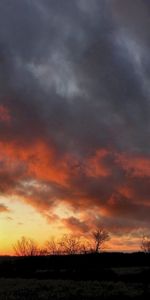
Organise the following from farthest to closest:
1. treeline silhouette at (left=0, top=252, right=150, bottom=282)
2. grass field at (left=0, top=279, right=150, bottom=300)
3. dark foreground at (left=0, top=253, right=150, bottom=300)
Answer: treeline silhouette at (left=0, top=252, right=150, bottom=282) → dark foreground at (left=0, top=253, right=150, bottom=300) → grass field at (left=0, top=279, right=150, bottom=300)

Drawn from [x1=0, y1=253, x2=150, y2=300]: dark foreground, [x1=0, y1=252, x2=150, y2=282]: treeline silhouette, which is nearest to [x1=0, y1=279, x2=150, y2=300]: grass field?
[x1=0, y1=253, x2=150, y2=300]: dark foreground

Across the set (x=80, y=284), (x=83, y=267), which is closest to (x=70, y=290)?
(x=80, y=284)

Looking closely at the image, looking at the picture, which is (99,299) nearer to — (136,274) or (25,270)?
(136,274)

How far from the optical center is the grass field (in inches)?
1793

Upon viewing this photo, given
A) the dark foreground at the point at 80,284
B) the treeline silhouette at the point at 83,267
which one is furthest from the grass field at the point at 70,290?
the treeline silhouette at the point at 83,267

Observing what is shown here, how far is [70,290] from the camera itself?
1913 inches

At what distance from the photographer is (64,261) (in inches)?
3356

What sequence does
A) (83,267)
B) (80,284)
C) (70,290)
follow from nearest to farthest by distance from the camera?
(70,290) → (80,284) → (83,267)

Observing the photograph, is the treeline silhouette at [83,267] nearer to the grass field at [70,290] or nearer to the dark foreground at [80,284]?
the dark foreground at [80,284]

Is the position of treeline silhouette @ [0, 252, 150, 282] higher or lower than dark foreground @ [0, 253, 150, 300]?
higher

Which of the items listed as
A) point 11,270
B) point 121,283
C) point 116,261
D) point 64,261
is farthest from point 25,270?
point 121,283

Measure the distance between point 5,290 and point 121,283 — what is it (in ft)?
40.4

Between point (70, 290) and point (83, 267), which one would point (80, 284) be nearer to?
point (70, 290)

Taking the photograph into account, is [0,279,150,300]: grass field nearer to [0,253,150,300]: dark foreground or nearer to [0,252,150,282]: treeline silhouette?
[0,253,150,300]: dark foreground
